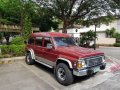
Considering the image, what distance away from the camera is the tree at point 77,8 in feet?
54.4

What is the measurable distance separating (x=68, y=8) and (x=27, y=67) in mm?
9400

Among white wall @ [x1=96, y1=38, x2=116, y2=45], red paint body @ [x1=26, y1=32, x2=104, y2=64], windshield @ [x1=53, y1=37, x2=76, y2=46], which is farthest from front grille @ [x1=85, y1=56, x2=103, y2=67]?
white wall @ [x1=96, y1=38, x2=116, y2=45]

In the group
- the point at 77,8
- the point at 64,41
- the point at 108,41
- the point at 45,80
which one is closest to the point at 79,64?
the point at 45,80

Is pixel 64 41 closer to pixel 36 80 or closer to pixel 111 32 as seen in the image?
pixel 36 80

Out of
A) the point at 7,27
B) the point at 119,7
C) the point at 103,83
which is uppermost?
the point at 119,7

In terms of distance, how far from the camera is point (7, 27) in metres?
16.9

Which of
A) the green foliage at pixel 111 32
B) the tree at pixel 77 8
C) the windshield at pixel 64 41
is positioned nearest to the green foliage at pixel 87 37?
the tree at pixel 77 8

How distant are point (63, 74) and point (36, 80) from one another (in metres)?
1.28

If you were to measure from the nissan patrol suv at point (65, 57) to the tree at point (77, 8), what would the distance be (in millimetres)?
8239

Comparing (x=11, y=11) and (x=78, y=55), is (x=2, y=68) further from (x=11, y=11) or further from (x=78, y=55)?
(x=11, y=11)

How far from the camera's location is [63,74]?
7.09m

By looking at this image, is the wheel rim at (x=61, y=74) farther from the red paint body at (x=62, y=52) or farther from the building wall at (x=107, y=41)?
the building wall at (x=107, y=41)

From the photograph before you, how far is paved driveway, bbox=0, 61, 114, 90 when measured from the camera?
21.9ft

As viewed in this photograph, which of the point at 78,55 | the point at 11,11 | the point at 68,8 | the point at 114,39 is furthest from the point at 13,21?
the point at 114,39
